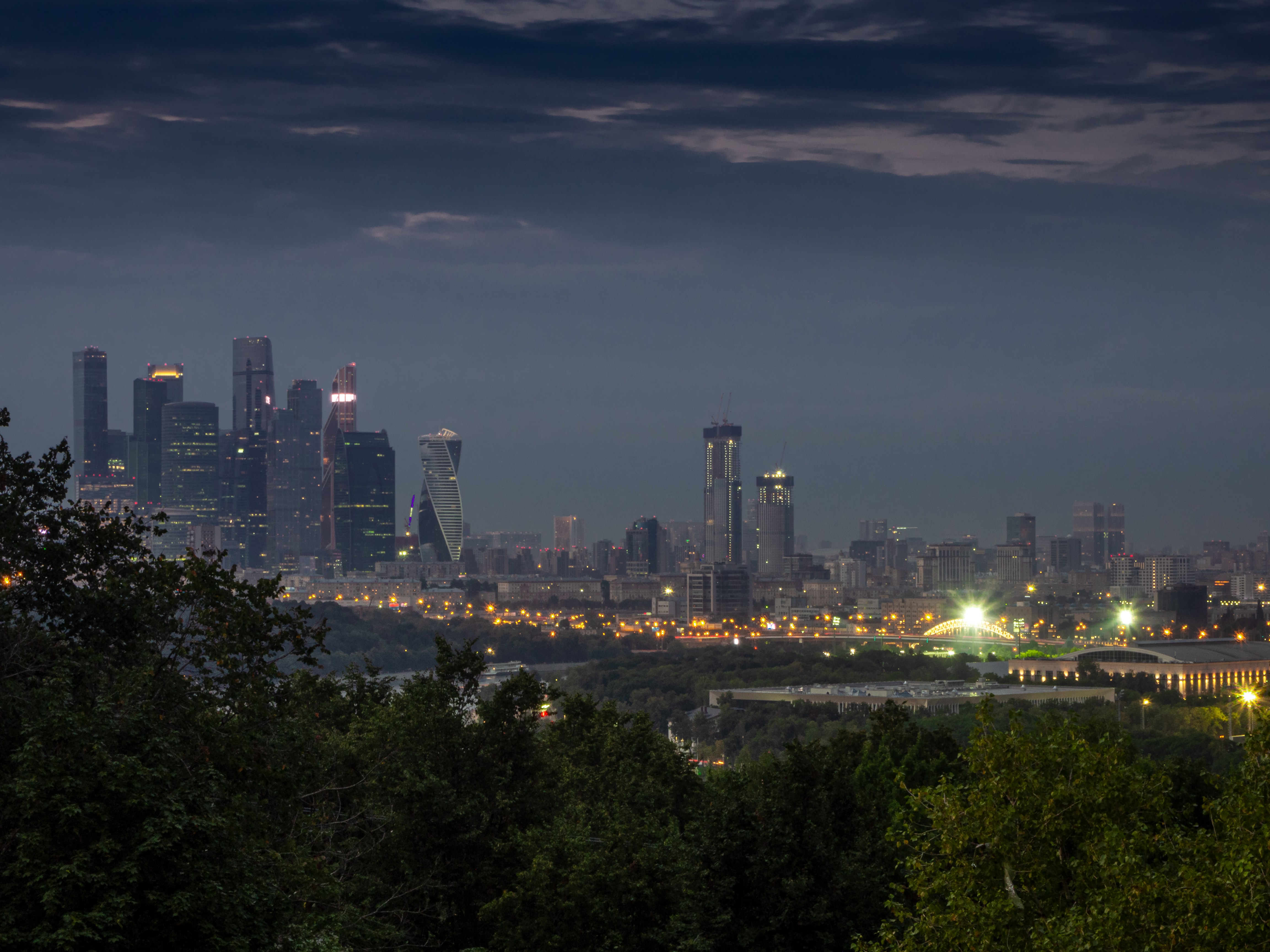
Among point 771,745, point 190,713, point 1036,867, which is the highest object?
point 190,713

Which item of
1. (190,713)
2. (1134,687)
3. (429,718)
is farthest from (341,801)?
(1134,687)

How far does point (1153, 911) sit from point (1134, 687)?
116832 millimetres

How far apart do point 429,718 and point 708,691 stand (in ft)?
364

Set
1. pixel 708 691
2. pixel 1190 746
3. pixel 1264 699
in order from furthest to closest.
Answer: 1. pixel 708 691
2. pixel 1264 699
3. pixel 1190 746

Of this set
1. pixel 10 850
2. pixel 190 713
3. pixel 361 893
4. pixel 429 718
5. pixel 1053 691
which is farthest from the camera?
pixel 1053 691

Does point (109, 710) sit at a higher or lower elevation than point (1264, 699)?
higher

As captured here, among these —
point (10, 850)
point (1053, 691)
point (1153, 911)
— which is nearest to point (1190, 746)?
point (1053, 691)

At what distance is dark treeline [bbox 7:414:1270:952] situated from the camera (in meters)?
14.6

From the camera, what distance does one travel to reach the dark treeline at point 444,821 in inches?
574

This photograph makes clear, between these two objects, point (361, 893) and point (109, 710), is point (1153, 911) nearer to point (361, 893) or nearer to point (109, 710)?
point (109, 710)

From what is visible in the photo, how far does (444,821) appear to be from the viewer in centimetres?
2622

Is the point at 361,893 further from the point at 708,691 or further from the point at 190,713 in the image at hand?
the point at 708,691

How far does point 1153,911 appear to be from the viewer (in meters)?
13.6

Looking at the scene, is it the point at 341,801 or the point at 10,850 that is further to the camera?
the point at 341,801
